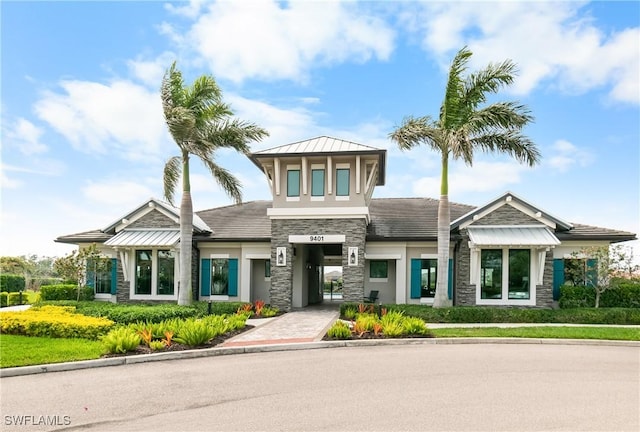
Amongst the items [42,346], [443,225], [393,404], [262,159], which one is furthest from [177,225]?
[393,404]

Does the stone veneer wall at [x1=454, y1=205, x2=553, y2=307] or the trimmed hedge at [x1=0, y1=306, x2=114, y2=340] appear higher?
the stone veneer wall at [x1=454, y1=205, x2=553, y2=307]

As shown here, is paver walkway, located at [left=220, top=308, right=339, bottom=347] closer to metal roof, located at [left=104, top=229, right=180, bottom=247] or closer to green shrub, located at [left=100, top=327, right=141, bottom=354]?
green shrub, located at [left=100, top=327, right=141, bottom=354]

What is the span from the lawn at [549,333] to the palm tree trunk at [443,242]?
Result: 3229 millimetres

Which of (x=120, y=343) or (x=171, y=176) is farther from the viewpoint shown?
(x=171, y=176)

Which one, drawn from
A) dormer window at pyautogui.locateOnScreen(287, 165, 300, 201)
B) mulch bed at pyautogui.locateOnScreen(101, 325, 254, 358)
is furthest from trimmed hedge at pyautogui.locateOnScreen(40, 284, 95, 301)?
mulch bed at pyautogui.locateOnScreen(101, 325, 254, 358)

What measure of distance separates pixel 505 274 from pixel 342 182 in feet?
27.8

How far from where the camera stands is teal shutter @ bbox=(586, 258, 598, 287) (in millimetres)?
19203

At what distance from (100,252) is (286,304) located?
32.5ft

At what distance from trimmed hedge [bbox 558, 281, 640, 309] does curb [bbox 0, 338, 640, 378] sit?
6780 mm

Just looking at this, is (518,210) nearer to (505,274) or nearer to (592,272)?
(505,274)

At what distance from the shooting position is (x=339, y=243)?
2148 centimetres

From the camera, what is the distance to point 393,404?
23.7 feet

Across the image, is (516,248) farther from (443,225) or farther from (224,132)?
(224,132)

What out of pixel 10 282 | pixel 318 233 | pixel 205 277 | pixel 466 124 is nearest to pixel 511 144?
pixel 466 124
